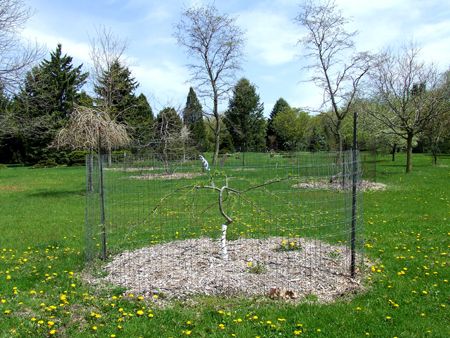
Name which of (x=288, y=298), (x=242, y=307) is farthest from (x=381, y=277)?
(x=242, y=307)

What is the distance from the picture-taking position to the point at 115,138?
1317 cm

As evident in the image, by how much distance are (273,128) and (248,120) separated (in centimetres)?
644

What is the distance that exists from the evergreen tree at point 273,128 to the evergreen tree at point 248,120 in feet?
6.95

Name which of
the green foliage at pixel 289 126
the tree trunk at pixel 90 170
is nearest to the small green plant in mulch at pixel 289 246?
the tree trunk at pixel 90 170

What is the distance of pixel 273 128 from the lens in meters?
56.4

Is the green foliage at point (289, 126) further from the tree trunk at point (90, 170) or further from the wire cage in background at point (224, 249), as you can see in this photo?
the tree trunk at point (90, 170)

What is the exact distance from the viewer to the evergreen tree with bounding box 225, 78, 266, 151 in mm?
50344

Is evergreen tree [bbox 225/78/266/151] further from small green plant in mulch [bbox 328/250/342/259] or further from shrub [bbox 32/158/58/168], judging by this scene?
small green plant in mulch [bbox 328/250/342/259]

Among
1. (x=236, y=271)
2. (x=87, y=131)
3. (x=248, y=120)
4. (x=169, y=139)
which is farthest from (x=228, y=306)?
(x=248, y=120)

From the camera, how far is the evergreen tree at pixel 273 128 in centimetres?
5438

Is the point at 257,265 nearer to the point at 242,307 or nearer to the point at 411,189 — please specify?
the point at 242,307

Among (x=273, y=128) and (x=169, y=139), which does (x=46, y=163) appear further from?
(x=273, y=128)

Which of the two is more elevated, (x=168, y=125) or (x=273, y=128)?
(x=273, y=128)

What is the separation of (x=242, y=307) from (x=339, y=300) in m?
1.08
